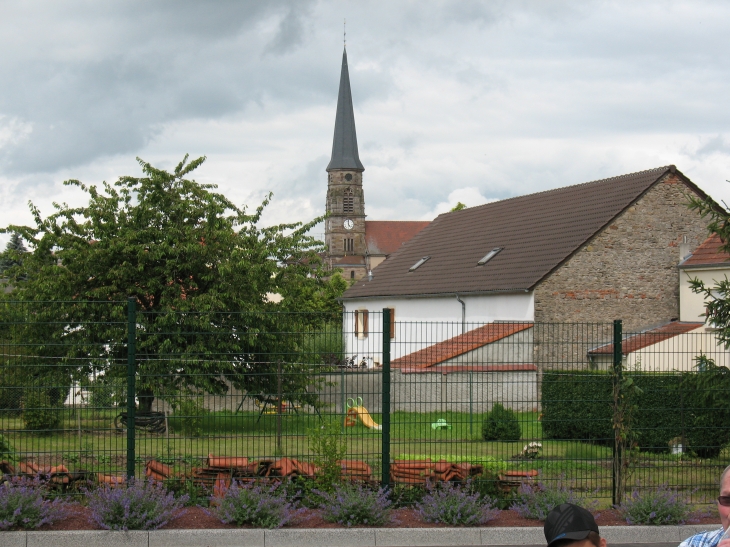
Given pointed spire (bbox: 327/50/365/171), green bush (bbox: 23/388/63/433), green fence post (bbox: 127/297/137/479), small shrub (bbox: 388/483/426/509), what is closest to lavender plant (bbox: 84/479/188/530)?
green fence post (bbox: 127/297/137/479)

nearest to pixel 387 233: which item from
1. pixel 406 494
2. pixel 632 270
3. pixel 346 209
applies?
pixel 346 209

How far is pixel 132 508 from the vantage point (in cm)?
948

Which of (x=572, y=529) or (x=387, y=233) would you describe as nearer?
(x=572, y=529)

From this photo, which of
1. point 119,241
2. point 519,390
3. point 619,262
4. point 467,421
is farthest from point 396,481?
point 619,262

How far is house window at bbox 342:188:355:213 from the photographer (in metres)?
138

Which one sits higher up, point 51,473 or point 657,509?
point 51,473

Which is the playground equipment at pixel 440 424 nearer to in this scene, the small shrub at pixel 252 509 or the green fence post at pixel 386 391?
the green fence post at pixel 386 391

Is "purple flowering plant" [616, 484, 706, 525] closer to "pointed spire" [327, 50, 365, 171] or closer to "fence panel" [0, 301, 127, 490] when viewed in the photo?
"fence panel" [0, 301, 127, 490]

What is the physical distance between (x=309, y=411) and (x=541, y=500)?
292 cm

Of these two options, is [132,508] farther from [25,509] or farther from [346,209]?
[346,209]

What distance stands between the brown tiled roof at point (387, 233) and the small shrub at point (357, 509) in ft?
422

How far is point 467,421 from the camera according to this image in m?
11.4

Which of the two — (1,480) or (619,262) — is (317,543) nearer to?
(1,480)

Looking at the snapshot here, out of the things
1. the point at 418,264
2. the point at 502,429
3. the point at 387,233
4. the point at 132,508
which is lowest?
the point at 132,508
